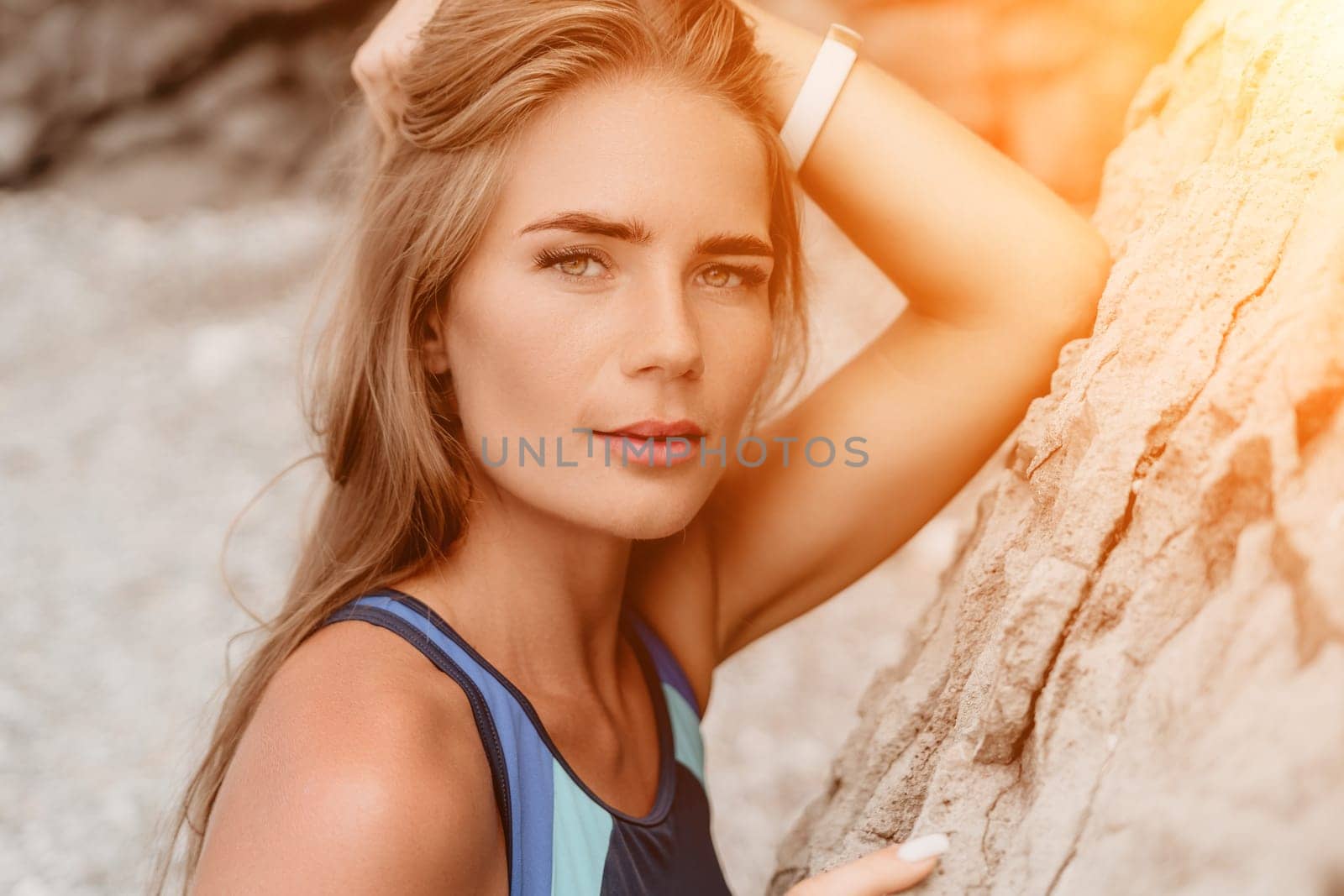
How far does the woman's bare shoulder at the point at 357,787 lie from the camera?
3.08ft

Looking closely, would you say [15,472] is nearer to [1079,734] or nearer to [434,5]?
[434,5]

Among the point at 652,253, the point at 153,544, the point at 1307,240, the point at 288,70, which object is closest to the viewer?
the point at 1307,240

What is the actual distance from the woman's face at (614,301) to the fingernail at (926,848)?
0.37 m

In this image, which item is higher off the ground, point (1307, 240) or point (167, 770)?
point (1307, 240)

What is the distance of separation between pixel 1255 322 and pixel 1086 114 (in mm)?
3962

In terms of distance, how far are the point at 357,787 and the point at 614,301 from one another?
0.49 meters

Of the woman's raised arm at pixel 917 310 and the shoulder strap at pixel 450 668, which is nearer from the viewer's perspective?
the shoulder strap at pixel 450 668

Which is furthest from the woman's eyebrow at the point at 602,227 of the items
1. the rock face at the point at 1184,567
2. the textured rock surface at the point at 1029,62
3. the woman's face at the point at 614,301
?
the textured rock surface at the point at 1029,62

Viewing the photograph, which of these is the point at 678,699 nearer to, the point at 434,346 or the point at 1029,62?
the point at 434,346

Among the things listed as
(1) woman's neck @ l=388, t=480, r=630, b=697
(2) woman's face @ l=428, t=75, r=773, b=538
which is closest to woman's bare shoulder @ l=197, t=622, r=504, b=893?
(1) woman's neck @ l=388, t=480, r=630, b=697

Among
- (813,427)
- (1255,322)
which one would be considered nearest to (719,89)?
(813,427)

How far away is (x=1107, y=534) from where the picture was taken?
3.20 feet

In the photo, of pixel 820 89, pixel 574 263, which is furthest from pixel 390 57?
pixel 820 89

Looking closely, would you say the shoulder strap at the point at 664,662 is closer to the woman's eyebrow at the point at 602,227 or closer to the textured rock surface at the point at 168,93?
the woman's eyebrow at the point at 602,227
